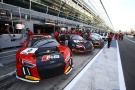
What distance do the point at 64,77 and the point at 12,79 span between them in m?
1.66

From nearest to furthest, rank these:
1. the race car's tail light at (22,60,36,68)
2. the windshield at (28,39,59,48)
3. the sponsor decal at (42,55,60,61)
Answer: the race car's tail light at (22,60,36,68) < the sponsor decal at (42,55,60,61) < the windshield at (28,39,59,48)

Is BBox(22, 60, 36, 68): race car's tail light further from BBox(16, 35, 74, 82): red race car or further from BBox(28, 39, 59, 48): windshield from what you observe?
BBox(28, 39, 59, 48): windshield

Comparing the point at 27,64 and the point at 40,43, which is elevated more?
the point at 40,43

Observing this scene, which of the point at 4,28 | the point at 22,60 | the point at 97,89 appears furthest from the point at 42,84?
the point at 4,28

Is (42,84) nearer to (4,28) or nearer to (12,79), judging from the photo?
(12,79)

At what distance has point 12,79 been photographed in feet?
13.3

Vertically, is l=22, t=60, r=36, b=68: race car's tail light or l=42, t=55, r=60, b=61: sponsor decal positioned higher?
l=42, t=55, r=60, b=61: sponsor decal

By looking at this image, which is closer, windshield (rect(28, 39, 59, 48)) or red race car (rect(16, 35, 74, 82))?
red race car (rect(16, 35, 74, 82))

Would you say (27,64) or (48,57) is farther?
(48,57)

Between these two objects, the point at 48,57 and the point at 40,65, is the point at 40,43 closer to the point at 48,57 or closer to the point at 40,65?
the point at 48,57

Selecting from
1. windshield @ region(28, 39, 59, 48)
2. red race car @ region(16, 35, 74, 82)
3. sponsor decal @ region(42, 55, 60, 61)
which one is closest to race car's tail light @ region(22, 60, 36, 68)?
red race car @ region(16, 35, 74, 82)

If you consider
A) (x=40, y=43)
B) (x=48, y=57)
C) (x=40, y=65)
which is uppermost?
(x=40, y=43)

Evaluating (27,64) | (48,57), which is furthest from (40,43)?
(27,64)

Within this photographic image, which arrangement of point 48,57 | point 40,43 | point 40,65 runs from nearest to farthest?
1. point 40,65
2. point 48,57
3. point 40,43
